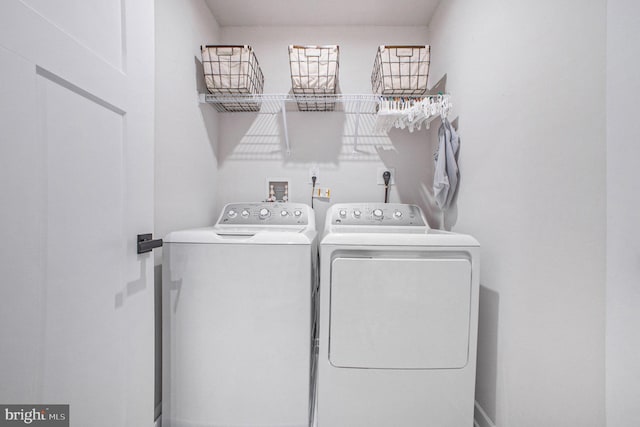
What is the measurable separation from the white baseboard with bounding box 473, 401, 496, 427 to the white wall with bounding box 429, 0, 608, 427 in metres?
0.01

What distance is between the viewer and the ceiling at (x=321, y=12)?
5.86ft

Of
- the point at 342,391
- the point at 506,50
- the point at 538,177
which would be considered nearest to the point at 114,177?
the point at 342,391

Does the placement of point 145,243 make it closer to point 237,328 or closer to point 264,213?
point 237,328

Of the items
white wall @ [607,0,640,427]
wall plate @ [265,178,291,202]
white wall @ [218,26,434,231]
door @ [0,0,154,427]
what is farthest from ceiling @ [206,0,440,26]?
white wall @ [607,0,640,427]

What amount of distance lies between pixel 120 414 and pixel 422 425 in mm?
1292

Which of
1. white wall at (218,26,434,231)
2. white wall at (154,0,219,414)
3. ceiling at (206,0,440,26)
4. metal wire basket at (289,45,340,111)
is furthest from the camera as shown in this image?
white wall at (218,26,434,231)

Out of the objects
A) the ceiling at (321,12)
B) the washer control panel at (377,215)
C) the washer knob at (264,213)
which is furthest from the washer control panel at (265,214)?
the ceiling at (321,12)

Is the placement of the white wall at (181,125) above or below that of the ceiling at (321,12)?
below

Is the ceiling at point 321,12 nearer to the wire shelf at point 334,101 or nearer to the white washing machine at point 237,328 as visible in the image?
the wire shelf at point 334,101

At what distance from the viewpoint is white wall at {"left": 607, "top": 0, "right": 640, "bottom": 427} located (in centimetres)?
72

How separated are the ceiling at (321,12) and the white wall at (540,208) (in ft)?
2.20

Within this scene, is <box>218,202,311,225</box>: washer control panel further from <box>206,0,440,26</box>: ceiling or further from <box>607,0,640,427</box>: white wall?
<box>206,0,440,26</box>: ceiling

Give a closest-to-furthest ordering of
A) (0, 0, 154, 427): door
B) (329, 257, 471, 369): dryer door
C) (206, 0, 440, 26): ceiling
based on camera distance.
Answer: (0, 0, 154, 427): door < (329, 257, 471, 369): dryer door < (206, 0, 440, 26): ceiling

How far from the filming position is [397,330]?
1.13 meters
